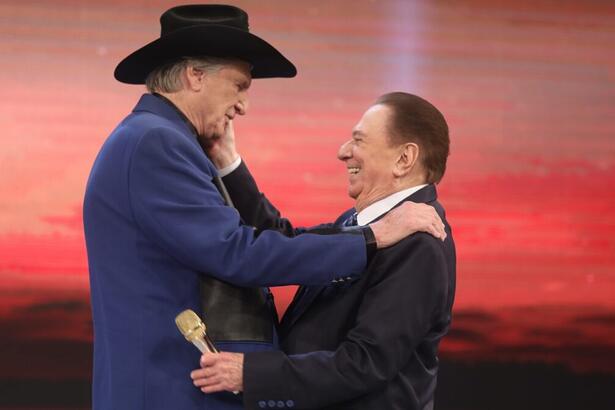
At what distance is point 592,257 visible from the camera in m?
4.25

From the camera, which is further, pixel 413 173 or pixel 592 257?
pixel 592 257

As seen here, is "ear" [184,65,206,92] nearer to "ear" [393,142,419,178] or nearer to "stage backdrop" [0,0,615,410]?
"ear" [393,142,419,178]

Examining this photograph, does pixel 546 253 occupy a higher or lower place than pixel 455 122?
lower

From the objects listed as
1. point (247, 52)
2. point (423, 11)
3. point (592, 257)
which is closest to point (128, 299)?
point (247, 52)

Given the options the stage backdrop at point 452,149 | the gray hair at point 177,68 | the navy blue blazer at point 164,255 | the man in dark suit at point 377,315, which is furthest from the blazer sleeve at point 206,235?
the stage backdrop at point 452,149

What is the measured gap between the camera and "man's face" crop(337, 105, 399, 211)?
2158mm

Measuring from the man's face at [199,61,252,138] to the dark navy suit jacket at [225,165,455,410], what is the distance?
463mm

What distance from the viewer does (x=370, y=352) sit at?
1896 mm

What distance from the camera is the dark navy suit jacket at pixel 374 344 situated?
1.89 meters

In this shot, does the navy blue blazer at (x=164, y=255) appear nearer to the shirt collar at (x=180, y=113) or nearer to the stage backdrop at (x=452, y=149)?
the shirt collar at (x=180, y=113)

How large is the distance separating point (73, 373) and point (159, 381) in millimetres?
2307

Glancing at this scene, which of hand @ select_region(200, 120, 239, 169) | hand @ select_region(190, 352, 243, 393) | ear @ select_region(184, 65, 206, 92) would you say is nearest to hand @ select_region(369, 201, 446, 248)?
hand @ select_region(190, 352, 243, 393)

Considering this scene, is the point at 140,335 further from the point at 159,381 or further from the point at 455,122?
the point at 455,122

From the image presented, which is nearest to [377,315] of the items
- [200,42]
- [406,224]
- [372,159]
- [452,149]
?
[406,224]
